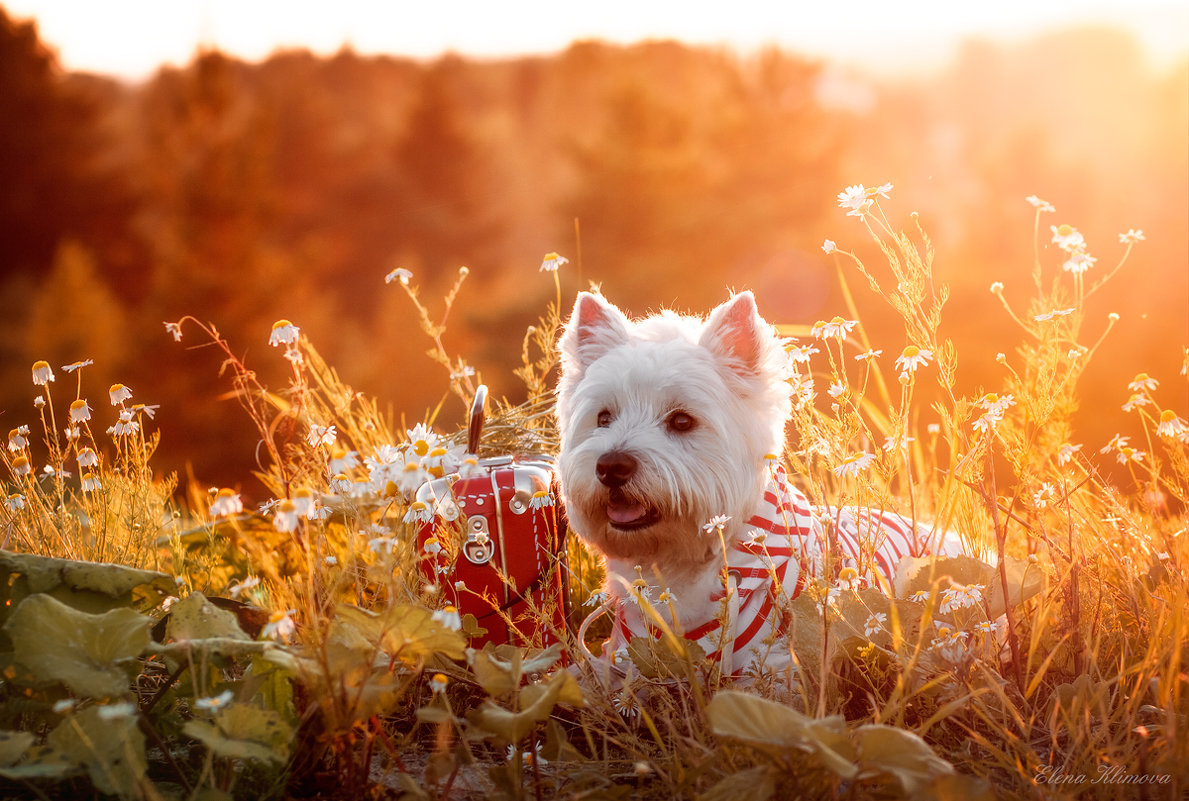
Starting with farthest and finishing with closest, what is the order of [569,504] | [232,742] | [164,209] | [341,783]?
[164,209] → [569,504] → [341,783] → [232,742]

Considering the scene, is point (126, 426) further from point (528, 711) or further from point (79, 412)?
point (528, 711)

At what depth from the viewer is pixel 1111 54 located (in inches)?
1791

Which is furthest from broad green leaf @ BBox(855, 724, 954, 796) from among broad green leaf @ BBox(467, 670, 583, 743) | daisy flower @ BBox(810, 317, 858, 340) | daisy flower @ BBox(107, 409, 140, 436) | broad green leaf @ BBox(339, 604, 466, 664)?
daisy flower @ BBox(107, 409, 140, 436)

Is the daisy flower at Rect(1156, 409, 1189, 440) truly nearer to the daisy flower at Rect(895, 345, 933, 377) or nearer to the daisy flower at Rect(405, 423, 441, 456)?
the daisy flower at Rect(895, 345, 933, 377)

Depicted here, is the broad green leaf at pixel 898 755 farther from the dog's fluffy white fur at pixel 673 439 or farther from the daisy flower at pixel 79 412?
the daisy flower at pixel 79 412

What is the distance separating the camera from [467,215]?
41.4 meters

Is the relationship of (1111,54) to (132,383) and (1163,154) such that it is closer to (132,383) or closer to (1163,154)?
(1163,154)

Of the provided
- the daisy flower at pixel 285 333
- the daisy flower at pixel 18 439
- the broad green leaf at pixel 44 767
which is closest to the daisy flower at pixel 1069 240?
the daisy flower at pixel 285 333

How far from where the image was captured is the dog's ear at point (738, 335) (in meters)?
3.59

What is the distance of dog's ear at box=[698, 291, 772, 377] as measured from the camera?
11.8ft

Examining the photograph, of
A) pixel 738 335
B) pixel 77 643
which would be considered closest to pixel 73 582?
pixel 77 643

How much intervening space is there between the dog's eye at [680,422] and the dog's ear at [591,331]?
0.46 m

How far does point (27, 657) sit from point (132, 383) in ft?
98.8

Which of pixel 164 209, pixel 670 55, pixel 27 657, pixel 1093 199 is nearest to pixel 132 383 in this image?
pixel 164 209
